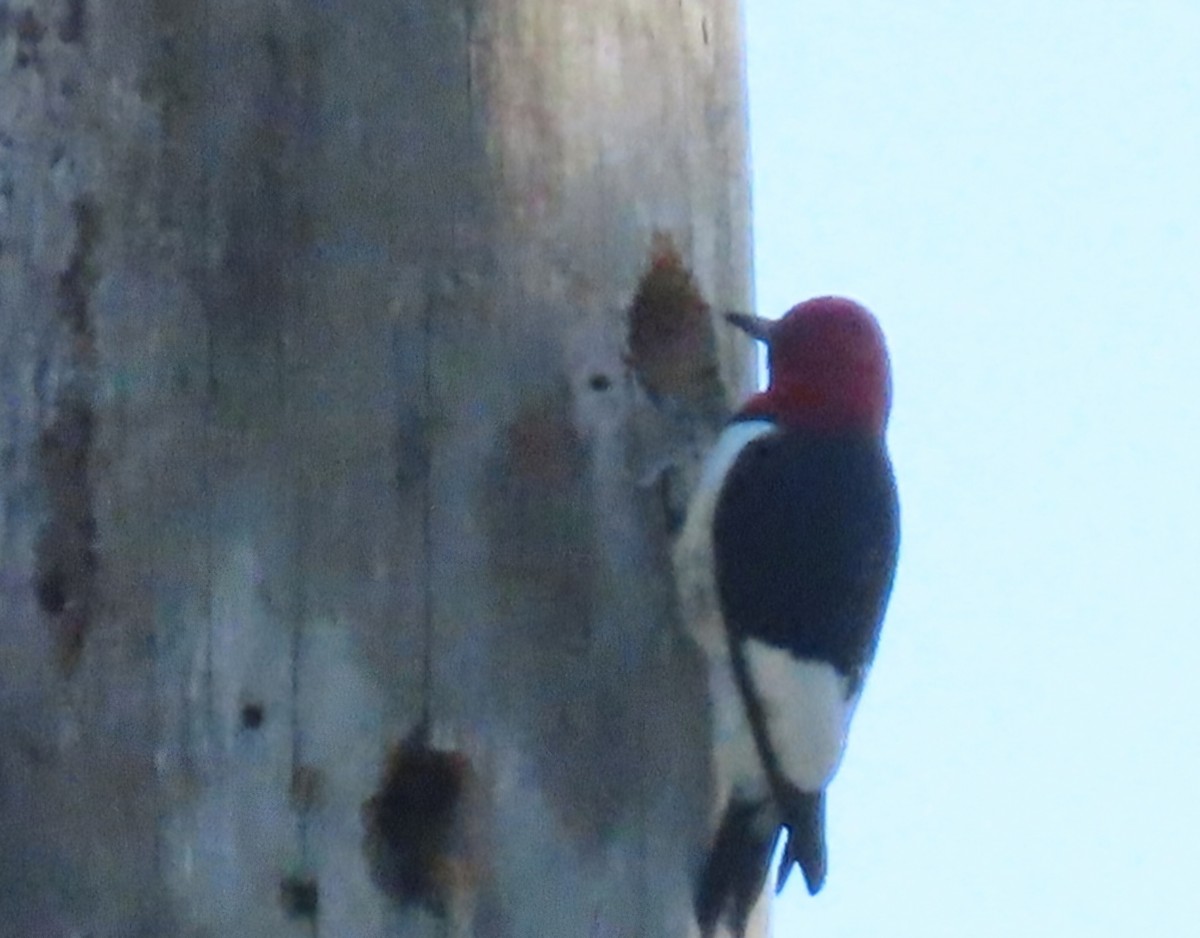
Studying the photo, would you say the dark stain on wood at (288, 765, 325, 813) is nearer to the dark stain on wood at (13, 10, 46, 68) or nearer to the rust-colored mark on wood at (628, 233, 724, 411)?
the rust-colored mark on wood at (628, 233, 724, 411)

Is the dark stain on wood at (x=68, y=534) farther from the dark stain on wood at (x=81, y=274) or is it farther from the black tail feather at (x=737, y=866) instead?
the black tail feather at (x=737, y=866)

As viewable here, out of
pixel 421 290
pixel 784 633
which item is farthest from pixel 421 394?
pixel 784 633

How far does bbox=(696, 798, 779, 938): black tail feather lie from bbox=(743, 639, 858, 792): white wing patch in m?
0.12

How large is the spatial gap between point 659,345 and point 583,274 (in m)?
0.19

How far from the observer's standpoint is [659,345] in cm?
306

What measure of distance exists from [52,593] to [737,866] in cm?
95

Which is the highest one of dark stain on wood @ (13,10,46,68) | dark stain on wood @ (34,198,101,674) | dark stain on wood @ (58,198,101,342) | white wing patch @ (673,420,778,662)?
dark stain on wood @ (13,10,46,68)

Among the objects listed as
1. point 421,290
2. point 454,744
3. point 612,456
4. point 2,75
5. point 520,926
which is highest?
point 2,75

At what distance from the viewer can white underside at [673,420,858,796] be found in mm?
2949

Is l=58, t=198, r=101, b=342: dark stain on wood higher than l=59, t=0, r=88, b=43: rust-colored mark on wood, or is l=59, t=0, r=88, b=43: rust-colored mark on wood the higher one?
l=59, t=0, r=88, b=43: rust-colored mark on wood

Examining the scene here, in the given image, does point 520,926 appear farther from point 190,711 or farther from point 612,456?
point 612,456

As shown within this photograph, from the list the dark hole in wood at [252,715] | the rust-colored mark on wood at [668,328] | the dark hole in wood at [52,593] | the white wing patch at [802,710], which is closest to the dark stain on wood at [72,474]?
the dark hole in wood at [52,593]

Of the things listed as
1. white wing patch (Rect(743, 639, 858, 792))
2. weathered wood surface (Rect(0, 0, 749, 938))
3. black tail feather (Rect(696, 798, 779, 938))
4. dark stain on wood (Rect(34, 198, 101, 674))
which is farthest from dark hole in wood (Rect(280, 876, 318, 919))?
white wing patch (Rect(743, 639, 858, 792))

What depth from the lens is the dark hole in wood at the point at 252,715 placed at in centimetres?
252
